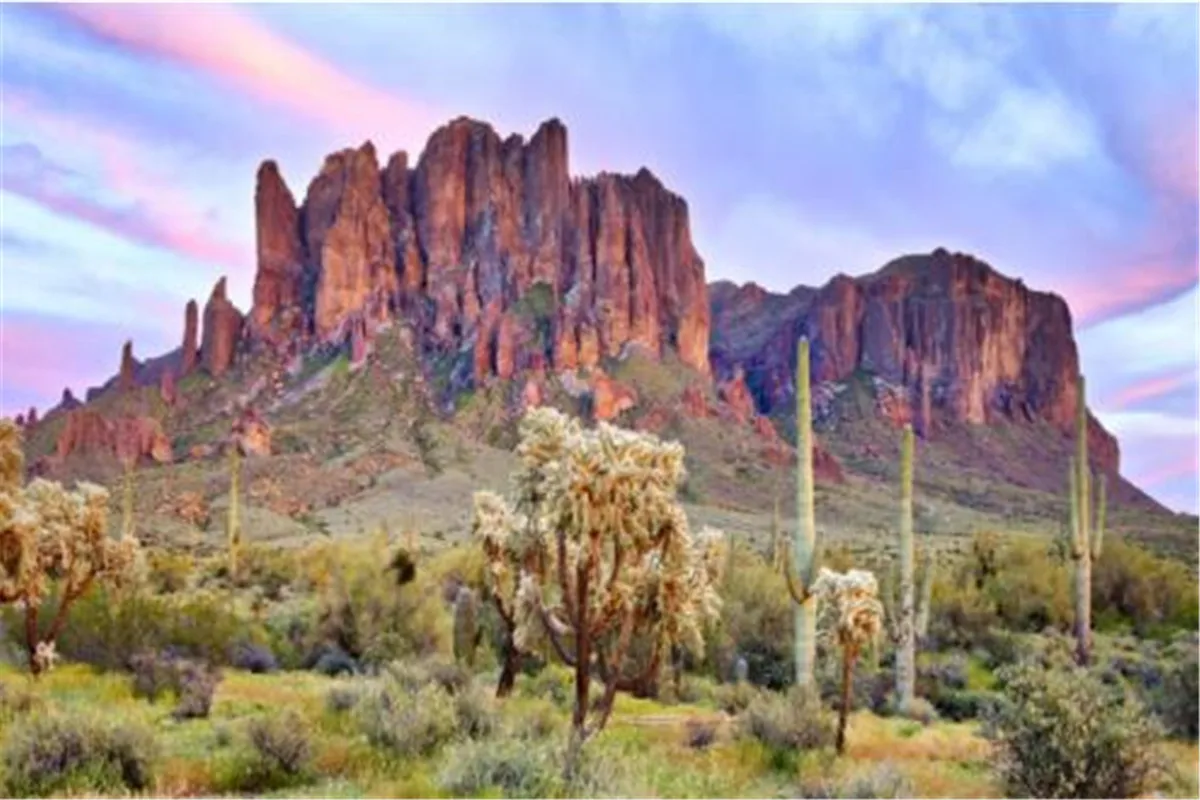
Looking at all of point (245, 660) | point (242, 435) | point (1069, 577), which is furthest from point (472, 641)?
point (242, 435)

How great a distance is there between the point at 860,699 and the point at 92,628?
15739 millimetres

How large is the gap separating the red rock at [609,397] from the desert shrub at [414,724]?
13198 cm

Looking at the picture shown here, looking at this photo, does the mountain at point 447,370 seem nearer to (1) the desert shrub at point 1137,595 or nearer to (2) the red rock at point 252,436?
(2) the red rock at point 252,436

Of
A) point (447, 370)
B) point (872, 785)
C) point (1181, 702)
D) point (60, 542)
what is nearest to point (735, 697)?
point (1181, 702)

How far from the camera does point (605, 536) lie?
550 inches

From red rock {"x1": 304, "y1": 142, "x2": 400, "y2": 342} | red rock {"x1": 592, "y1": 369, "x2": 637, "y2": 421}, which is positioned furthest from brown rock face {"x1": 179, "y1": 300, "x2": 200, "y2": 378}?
red rock {"x1": 592, "y1": 369, "x2": 637, "y2": 421}

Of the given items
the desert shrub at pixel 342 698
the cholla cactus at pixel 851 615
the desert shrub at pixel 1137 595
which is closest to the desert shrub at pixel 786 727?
the cholla cactus at pixel 851 615

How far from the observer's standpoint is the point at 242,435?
132625 millimetres

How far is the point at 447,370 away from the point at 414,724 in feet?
483

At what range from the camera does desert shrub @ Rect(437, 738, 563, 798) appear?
12.2 meters

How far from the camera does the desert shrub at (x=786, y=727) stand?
55.7 ft

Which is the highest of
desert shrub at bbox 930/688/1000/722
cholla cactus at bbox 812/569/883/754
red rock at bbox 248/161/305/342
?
red rock at bbox 248/161/305/342

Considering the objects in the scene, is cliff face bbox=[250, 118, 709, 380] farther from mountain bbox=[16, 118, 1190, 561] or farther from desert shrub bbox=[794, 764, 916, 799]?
desert shrub bbox=[794, 764, 916, 799]

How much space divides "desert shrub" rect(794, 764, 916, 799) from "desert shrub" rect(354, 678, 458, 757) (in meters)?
4.49
